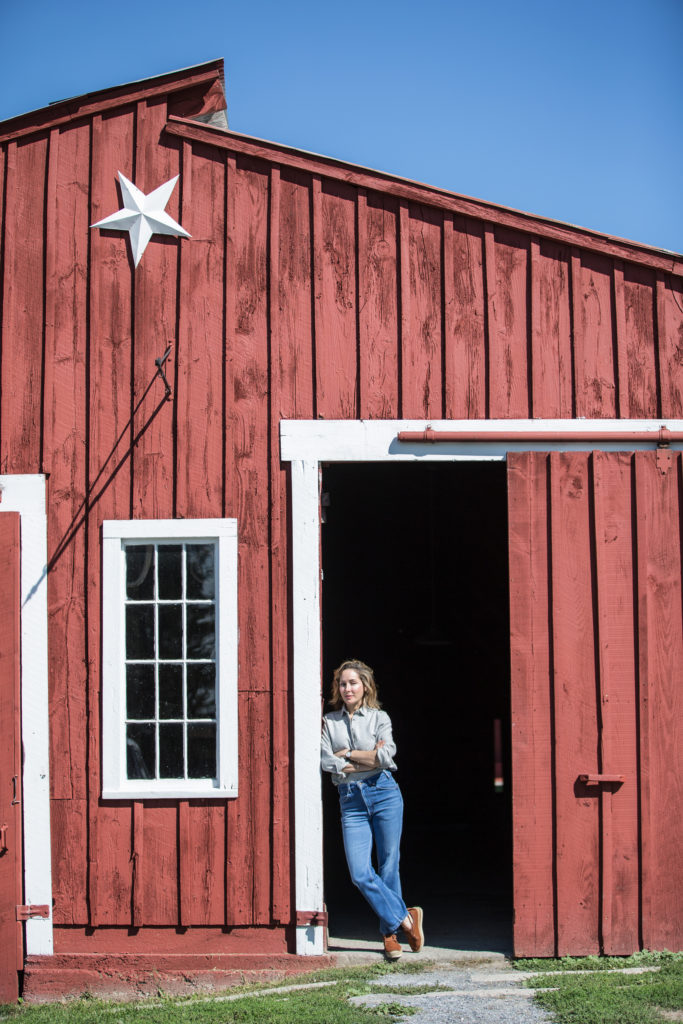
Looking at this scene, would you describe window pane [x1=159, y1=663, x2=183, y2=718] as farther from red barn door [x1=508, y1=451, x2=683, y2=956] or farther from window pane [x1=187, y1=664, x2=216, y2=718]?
red barn door [x1=508, y1=451, x2=683, y2=956]

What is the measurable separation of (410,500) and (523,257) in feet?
16.7

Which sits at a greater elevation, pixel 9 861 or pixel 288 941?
pixel 9 861

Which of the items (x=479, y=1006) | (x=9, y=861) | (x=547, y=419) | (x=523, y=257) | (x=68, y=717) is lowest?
(x=479, y=1006)

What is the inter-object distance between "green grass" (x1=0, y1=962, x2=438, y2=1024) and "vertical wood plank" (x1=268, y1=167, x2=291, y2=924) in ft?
1.60

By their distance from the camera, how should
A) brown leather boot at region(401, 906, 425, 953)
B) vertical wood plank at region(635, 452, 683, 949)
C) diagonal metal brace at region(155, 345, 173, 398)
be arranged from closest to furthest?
vertical wood plank at region(635, 452, 683, 949), diagonal metal brace at region(155, 345, 173, 398), brown leather boot at region(401, 906, 425, 953)

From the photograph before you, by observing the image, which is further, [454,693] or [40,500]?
[454,693]

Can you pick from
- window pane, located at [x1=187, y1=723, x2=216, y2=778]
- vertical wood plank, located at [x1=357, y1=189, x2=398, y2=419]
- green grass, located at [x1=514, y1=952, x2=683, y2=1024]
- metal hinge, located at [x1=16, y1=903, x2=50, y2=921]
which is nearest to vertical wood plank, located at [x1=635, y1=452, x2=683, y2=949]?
green grass, located at [x1=514, y1=952, x2=683, y2=1024]

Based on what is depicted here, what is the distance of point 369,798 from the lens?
230 inches

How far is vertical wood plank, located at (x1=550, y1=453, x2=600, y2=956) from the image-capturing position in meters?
5.61

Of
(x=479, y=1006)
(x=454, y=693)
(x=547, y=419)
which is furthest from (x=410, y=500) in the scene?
(x=479, y=1006)

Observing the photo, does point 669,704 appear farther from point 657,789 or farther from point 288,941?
point 288,941

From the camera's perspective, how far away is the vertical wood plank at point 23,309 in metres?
6.00

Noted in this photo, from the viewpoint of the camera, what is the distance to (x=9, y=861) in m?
5.70

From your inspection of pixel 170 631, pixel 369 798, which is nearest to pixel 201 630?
pixel 170 631
